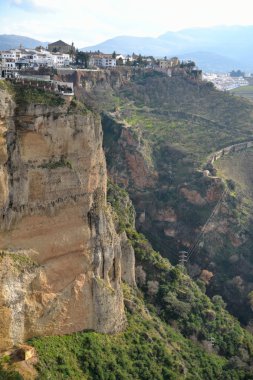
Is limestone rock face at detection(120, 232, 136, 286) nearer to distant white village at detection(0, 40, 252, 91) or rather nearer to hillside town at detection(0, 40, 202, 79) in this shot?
distant white village at detection(0, 40, 252, 91)

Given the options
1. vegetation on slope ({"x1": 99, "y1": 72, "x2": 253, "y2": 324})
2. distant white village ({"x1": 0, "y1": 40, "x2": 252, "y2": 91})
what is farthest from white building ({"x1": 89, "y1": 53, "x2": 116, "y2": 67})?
vegetation on slope ({"x1": 99, "y1": 72, "x2": 253, "y2": 324})

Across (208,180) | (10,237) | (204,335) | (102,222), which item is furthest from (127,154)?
(10,237)

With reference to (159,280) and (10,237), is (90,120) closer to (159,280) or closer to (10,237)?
(10,237)

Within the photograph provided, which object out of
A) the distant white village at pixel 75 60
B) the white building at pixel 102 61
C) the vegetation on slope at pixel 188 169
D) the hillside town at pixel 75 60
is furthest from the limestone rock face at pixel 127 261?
the white building at pixel 102 61

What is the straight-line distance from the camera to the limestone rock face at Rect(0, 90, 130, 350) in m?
24.8

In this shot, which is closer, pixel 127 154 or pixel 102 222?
pixel 102 222

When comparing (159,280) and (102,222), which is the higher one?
(102,222)

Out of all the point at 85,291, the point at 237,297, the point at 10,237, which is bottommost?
the point at 237,297

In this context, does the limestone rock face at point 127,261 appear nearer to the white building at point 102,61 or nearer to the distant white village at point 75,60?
the distant white village at point 75,60

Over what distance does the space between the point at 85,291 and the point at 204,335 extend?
1254 cm

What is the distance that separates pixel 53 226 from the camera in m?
26.8

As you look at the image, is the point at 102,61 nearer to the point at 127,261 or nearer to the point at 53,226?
the point at 127,261

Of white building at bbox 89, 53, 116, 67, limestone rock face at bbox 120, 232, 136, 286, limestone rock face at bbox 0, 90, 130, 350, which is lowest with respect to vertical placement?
limestone rock face at bbox 120, 232, 136, 286

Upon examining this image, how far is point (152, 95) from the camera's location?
73750 millimetres
